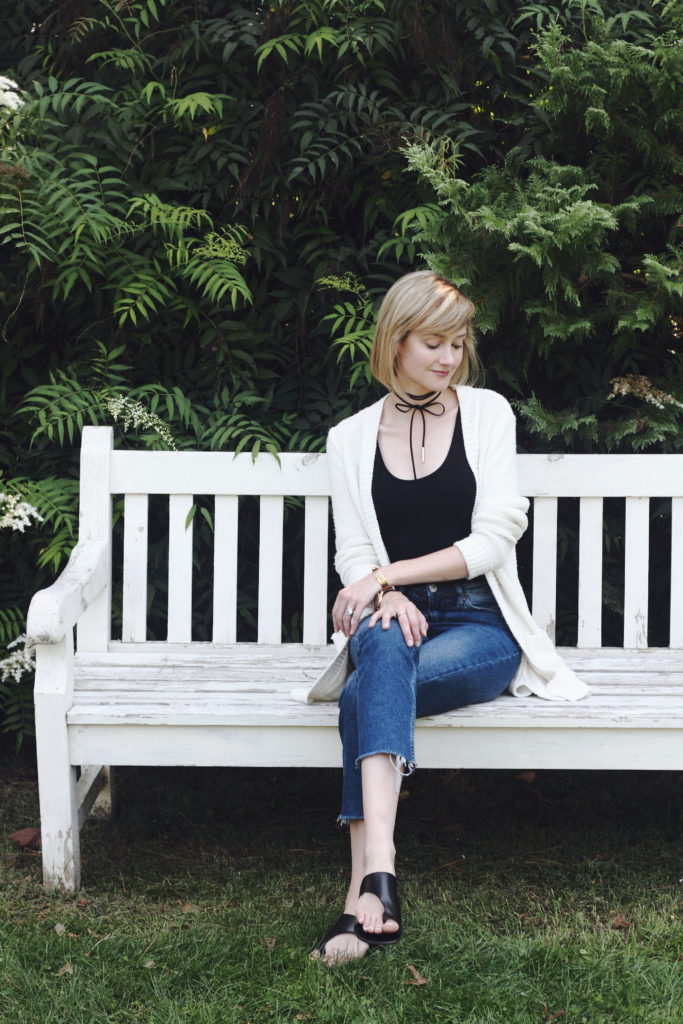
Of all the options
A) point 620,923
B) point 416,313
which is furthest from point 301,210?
point 620,923

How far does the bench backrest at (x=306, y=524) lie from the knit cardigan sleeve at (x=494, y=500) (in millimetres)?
457

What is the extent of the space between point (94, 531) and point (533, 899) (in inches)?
69.6

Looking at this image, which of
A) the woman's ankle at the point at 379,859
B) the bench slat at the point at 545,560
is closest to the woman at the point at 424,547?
the woman's ankle at the point at 379,859

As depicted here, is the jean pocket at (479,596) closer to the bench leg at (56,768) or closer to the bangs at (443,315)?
the bangs at (443,315)

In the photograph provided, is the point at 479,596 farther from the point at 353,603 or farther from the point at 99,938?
the point at 99,938

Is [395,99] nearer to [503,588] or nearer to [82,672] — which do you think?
[503,588]

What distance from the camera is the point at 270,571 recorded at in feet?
11.9

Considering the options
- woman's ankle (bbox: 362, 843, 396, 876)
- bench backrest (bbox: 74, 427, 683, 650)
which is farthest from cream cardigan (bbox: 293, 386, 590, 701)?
woman's ankle (bbox: 362, 843, 396, 876)

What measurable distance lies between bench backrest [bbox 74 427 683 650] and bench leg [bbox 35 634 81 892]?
66 centimetres

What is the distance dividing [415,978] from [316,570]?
1423 millimetres

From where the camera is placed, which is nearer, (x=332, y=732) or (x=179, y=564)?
(x=332, y=732)

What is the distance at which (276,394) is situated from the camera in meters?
4.12

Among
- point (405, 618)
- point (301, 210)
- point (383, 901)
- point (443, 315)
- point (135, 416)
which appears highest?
point (301, 210)

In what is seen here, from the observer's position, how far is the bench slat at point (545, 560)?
3.64 meters
